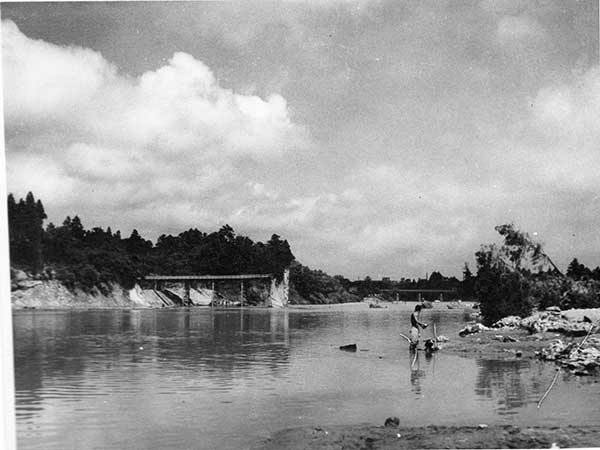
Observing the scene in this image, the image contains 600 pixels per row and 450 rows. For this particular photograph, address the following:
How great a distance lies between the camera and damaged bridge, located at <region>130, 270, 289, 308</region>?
43797 millimetres

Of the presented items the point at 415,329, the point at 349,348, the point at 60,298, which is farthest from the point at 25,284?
the point at 415,329

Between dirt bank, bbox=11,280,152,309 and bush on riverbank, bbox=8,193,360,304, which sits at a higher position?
bush on riverbank, bbox=8,193,360,304

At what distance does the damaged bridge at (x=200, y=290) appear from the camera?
4380cm

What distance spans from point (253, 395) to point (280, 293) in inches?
1610

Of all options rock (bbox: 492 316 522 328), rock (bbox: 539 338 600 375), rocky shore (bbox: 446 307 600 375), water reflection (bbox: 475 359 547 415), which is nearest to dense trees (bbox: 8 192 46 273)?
water reflection (bbox: 475 359 547 415)

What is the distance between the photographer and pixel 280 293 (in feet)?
163

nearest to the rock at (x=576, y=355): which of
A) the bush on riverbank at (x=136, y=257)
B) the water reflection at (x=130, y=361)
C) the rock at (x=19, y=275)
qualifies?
the water reflection at (x=130, y=361)

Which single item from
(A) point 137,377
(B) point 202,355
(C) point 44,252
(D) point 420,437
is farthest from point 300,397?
(C) point 44,252

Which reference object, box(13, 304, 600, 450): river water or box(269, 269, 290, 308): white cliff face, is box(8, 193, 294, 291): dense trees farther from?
box(13, 304, 600, 450): river water

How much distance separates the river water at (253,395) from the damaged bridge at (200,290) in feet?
92.8

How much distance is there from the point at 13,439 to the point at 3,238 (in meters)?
1.86

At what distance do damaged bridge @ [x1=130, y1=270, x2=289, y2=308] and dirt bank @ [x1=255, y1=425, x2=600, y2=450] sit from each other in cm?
3468

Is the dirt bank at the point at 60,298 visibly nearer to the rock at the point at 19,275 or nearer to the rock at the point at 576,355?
the rock at the point at 19,275

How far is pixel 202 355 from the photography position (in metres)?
15.0
